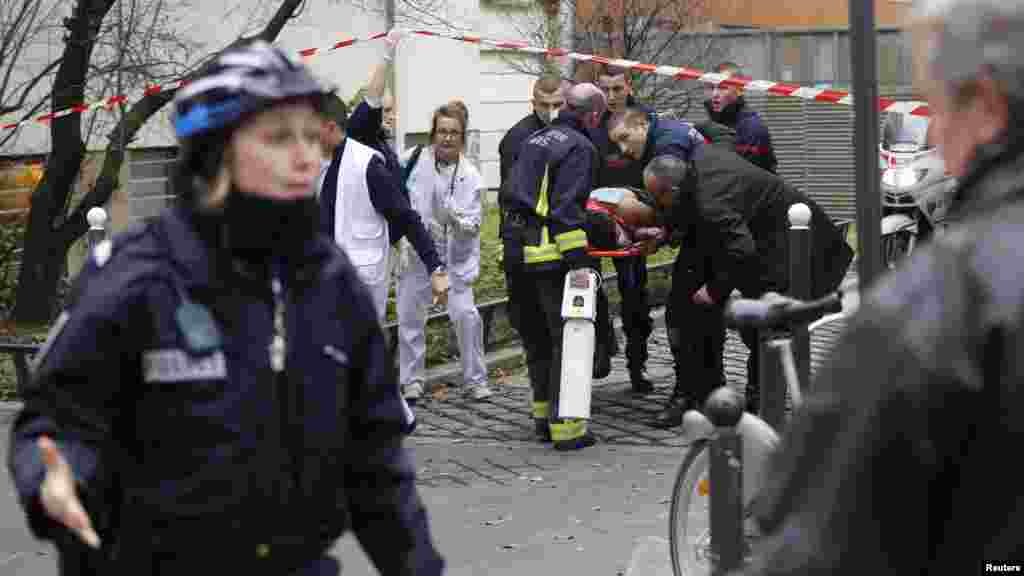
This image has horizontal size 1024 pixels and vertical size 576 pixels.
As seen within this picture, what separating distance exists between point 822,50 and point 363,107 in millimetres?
15429

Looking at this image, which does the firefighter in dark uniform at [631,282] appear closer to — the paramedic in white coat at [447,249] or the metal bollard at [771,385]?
the paramedic in white coat at [447,249]

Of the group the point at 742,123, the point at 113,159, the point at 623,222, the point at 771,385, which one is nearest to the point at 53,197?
the point at 113,159

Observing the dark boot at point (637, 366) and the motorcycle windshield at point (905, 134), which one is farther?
the motorcycle windshield at point (905, 134)

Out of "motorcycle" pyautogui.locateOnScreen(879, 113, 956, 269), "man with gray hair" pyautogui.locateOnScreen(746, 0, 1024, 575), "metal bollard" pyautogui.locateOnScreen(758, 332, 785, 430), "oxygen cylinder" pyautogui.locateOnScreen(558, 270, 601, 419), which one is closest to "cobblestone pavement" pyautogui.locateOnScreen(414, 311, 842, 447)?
"oxygen cylinder" pyautogui.locateOnScreen(558, 270, 601, 419)

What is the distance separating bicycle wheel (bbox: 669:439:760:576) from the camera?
5.52 metres

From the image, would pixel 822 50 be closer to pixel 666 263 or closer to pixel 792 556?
pixel 666 263

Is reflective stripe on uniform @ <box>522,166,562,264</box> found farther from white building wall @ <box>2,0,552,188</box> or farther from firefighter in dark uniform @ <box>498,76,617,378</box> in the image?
white building wall @ <box>2,0,552,188</box>

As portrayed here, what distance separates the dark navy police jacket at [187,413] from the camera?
3.02 m

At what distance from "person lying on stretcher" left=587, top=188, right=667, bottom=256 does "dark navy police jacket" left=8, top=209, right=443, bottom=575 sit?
21.3 ft

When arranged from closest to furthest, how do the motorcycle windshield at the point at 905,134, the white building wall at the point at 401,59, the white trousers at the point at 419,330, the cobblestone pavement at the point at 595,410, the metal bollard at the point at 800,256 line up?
the metal bollard at the point at 800,256
the cobblestone pavement at the point at 595,410
the white trousers at the point at 419,330
the motorcycle windshield at the point at 905,134
the white building wall at the point at 401,59

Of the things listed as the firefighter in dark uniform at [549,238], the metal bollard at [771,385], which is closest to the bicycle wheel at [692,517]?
the metal bollard at [771,385]

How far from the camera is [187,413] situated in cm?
301

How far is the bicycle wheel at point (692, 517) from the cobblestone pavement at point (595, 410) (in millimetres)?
3205

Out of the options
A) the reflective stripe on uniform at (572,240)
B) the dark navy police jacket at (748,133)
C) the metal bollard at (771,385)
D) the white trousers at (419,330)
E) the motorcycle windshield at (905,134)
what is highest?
the dark navy police jacket at (748,133)
